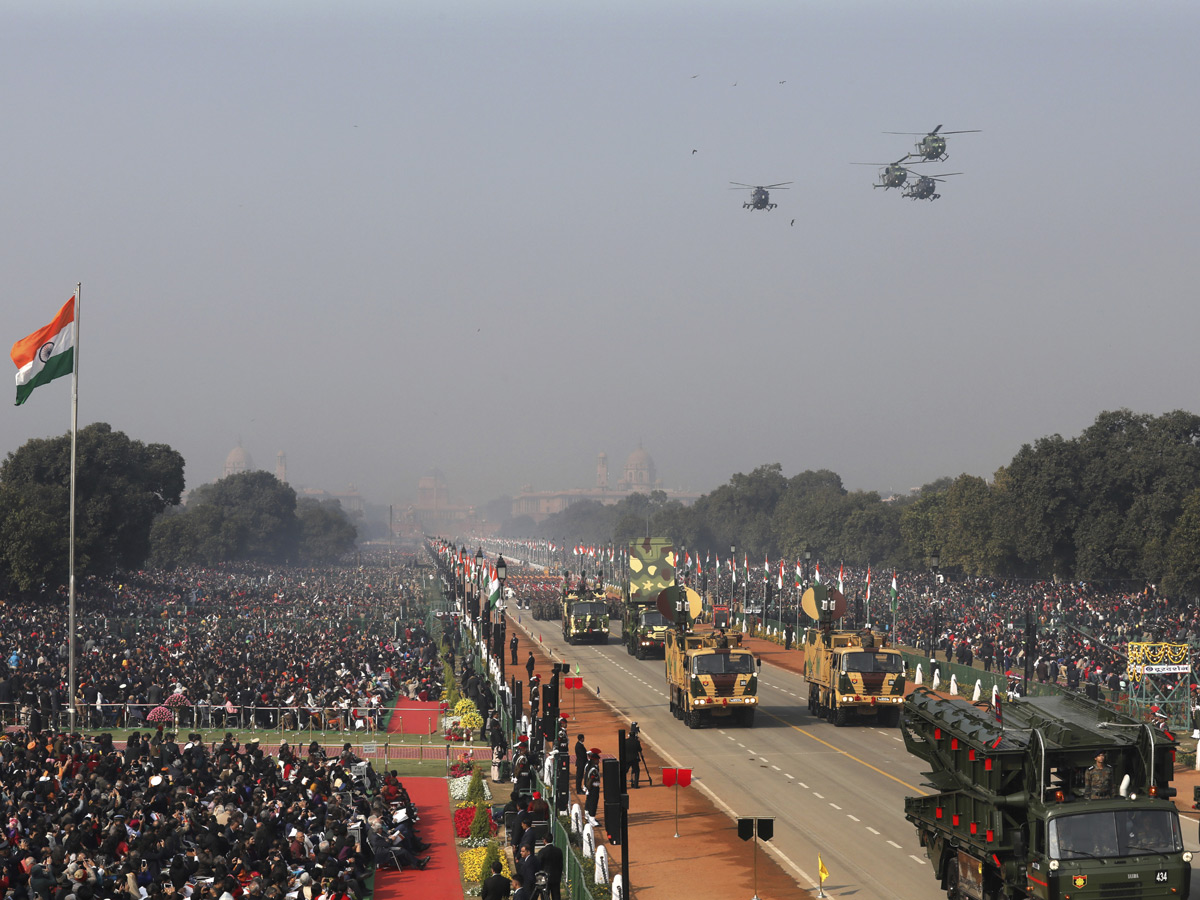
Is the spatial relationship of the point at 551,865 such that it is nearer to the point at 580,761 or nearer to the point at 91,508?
the point at 580,761

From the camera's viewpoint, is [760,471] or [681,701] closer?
[681,701]

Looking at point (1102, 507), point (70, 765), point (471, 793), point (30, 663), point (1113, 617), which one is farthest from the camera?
point (1102, 507)

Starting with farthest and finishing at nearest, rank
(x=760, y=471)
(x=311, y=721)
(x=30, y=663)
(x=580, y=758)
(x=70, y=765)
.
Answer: (x=760, y=471), (x=30, y=663), (x=311, y=721), (x=580, y=758), (x=70, y=765)

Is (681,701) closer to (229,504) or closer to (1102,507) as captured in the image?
(1102,507)

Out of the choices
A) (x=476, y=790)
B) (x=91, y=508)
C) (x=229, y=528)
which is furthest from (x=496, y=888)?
(x=229, y=528)

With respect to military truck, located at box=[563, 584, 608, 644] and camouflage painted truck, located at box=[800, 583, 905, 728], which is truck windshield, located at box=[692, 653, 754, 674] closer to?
camouflage painted truck, located at box=[800, 583, 905, 728]

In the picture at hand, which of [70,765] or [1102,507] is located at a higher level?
[1102,507]

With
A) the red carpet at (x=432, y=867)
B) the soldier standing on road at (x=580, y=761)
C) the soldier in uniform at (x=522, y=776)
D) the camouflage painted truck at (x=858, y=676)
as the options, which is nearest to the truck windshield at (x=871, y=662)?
the camouflage painted truck at (x=858, y=676)

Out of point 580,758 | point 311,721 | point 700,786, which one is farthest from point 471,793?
point 311,721
